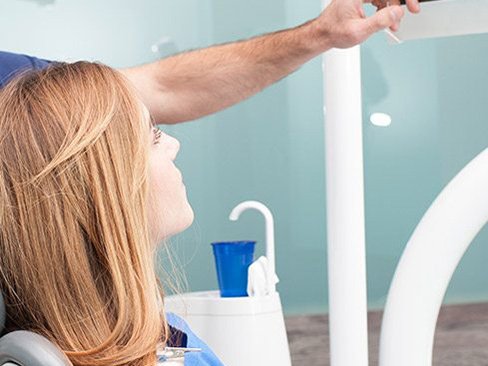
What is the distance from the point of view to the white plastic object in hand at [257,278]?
2.69 meters

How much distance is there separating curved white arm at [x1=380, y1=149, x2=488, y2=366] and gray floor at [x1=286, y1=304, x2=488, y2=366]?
2.24m

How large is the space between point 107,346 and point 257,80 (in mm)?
1265

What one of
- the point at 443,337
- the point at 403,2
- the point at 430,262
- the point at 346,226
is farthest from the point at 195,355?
the point at 443,337

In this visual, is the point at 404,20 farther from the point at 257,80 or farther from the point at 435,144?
the point at 435,144

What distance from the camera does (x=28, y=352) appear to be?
951 millimetres

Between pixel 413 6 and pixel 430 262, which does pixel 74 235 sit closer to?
pixel 430 262

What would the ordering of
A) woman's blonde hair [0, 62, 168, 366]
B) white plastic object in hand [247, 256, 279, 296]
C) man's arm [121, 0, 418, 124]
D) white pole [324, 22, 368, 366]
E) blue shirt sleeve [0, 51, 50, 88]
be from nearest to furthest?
woman's blonde hair [0, 62, 168, 366] < blue shirt sleeve [0, 51, 50, 88] < man's arm [121, 0, 418, 124] < white pole [324, 22, 368, 366] < white plastic object in hand [247, 256, 279, 296]

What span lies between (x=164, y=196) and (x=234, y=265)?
151 cm

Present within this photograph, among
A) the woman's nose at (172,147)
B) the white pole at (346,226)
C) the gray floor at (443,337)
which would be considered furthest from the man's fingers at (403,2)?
the gray floor at (443,337)

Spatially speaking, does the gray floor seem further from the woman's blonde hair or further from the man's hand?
the woman's blonde hair

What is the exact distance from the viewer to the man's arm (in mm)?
2186

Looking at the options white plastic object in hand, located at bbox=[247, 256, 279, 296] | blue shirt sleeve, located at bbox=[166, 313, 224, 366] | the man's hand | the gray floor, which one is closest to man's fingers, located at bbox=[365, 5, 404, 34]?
the man's hand

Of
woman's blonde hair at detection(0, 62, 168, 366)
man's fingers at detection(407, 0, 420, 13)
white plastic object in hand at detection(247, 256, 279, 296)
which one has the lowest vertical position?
white plastic object in hand at detection(247, 256, 279, 296)

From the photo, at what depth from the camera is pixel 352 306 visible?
8.11 feet
